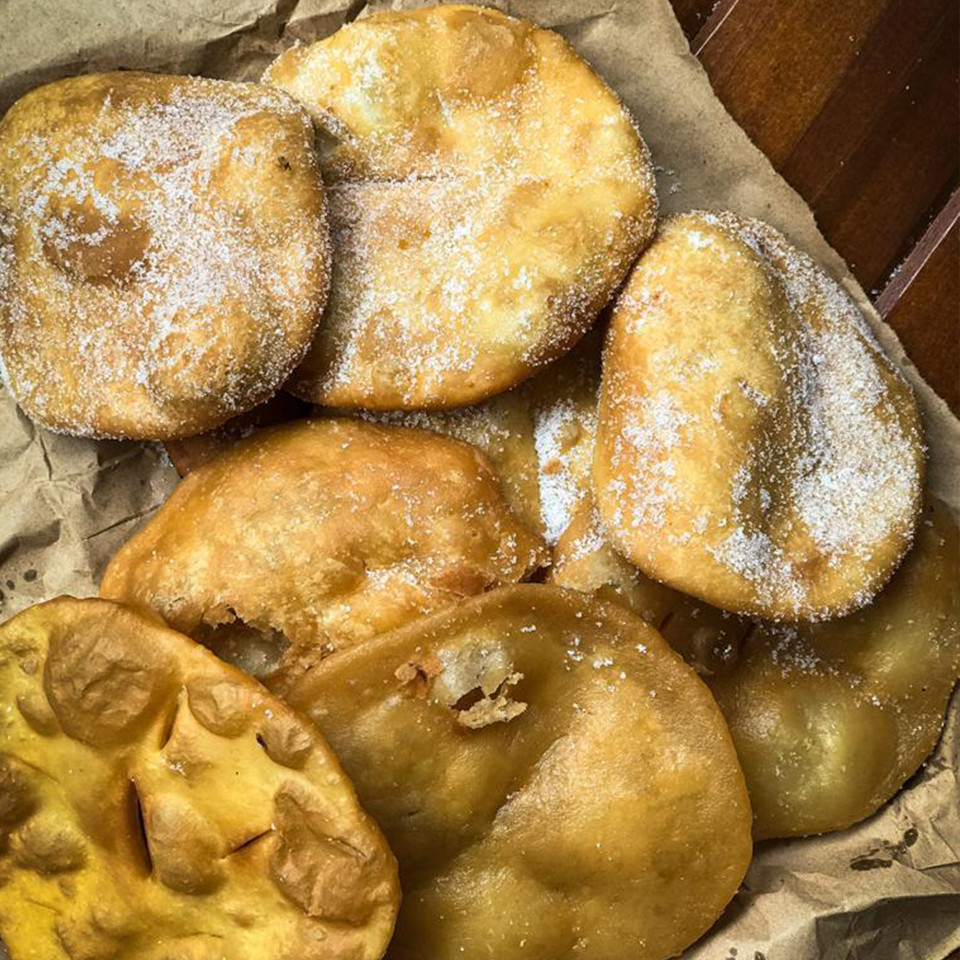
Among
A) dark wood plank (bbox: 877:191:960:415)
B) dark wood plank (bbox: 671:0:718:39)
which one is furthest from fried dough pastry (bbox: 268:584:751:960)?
dark wood plank (bbox: 671:0:718:39)

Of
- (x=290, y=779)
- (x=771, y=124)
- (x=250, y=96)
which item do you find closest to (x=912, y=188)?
(x=771, y=124)

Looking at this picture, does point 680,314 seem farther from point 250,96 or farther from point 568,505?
point 250,96

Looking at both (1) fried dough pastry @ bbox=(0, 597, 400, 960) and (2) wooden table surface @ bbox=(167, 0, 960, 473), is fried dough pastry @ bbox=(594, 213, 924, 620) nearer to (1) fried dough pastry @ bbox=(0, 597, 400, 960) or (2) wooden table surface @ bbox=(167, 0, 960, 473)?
(2) wooden table surface @ bbox=(167, 0, 960, 473)

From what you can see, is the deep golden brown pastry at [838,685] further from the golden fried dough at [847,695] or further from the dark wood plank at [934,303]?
the dark wood plank at [934,303]

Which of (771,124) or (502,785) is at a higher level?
(771,124)

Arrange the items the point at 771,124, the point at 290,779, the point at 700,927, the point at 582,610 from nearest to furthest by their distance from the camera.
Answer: the point at 290,779
the point at 582,610
the point at 700,927
the point at 771,124

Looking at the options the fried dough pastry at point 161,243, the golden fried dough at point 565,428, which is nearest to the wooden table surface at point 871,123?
the golden fried dough at point 565,428

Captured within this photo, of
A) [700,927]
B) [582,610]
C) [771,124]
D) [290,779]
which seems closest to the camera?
[290,779]

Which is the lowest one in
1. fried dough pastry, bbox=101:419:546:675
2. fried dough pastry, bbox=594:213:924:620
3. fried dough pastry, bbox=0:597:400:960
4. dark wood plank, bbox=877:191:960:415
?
fried dough pastry, bbox=0:597:400:960
